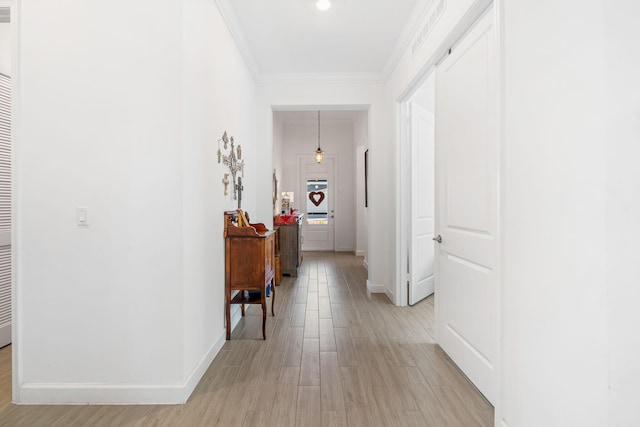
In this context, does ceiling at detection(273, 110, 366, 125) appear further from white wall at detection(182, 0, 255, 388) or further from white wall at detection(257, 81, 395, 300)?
white wall at detection(182, 0, 255, 388)

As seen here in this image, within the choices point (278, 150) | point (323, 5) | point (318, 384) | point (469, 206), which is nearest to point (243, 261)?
point (318, 384)

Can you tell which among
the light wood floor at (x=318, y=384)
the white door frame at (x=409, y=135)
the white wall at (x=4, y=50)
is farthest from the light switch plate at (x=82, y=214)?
the white door frame at (x=409, y=135)

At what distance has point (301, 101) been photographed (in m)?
4.37

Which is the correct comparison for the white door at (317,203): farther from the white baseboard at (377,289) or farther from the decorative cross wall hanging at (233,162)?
the decorative cross wall hanging at (233,162)

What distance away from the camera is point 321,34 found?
3.37 m

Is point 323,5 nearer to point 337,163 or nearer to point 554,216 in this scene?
point 554,216

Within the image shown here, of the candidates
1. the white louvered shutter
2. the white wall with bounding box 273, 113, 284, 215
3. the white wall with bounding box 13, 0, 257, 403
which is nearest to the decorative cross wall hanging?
the white wall with bounding box 13, 0, 257, 403


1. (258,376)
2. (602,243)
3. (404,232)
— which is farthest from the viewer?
(404,232)

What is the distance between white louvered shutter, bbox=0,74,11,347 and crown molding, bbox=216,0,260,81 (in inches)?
72.7

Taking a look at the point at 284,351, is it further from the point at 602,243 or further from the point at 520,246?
the point at 602,243

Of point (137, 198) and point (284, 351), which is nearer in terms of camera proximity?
point (137, 198)

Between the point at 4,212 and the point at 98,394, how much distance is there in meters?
1.82

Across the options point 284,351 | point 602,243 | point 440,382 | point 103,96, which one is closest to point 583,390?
point 602,243

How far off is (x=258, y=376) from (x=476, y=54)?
248 centimetres
